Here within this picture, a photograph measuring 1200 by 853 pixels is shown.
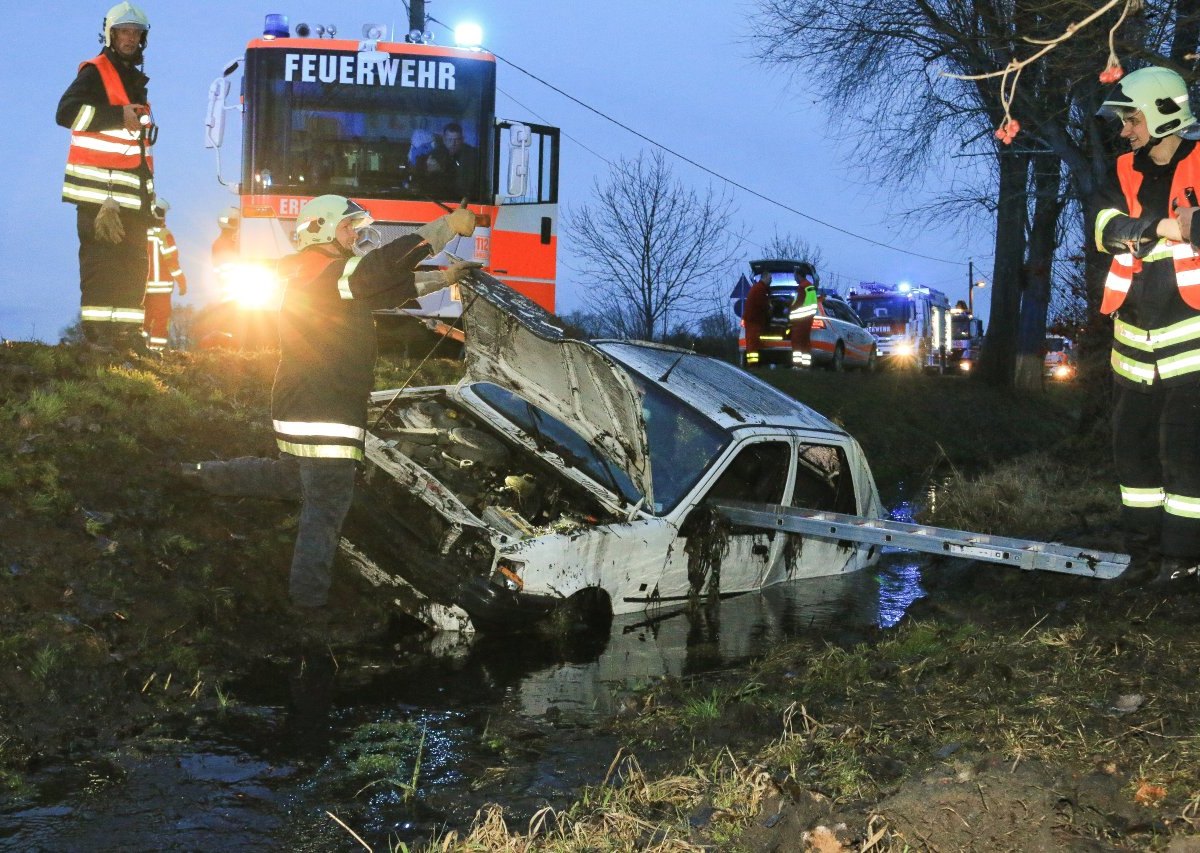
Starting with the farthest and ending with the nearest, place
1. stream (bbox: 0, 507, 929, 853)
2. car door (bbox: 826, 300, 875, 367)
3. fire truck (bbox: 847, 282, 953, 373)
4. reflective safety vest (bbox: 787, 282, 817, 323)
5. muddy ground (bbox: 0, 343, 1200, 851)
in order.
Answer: fire truck (bbox: 847, 282, 953, 373), car door (bbox: 826, 300, 875, 367), reflective safety vest (bbox: 787, 282, 817, 323), stream (bbox: 0, 507, 929, 853), muddy ground (bbox: 0, 343, 1200, 851)

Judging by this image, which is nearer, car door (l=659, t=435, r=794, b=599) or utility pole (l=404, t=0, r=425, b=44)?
car door (l=659, t=435, r=794, b=599)

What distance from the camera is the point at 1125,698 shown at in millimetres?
4082

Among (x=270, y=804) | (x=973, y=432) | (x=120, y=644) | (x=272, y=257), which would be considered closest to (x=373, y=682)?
(x=120, y=644)

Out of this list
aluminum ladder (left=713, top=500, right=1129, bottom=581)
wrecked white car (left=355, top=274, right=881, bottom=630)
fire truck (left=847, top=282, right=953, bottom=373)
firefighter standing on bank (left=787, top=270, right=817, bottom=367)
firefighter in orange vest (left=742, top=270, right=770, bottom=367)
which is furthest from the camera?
fire truck (left=847, top=282, right=953, bottom=373)

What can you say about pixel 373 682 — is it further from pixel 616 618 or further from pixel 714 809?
pixel 714 809

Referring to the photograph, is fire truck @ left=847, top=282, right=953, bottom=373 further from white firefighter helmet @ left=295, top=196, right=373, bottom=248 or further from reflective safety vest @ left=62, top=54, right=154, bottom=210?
white firefighter helmet @ left=295, top=196, right=373, bottom=248

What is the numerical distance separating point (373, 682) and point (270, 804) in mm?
1533

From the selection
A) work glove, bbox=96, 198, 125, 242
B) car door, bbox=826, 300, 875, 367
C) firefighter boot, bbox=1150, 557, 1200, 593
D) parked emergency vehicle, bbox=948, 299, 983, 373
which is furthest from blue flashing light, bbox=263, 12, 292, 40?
parked emergency vehicle, bbox=948, 299, 983, 373

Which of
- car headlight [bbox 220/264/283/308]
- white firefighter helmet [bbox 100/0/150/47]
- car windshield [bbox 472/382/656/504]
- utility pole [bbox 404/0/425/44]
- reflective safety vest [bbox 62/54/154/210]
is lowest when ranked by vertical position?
car windshield [bbox 472/382/656/504]

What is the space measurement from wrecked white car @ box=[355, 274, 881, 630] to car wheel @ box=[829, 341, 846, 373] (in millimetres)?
15771

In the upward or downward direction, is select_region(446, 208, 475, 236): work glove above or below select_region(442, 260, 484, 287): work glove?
above

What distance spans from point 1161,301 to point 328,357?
12.4 ft

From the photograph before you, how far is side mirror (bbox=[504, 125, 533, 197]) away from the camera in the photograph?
39.5ft

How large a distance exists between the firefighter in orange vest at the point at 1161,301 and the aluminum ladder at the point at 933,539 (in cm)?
40
